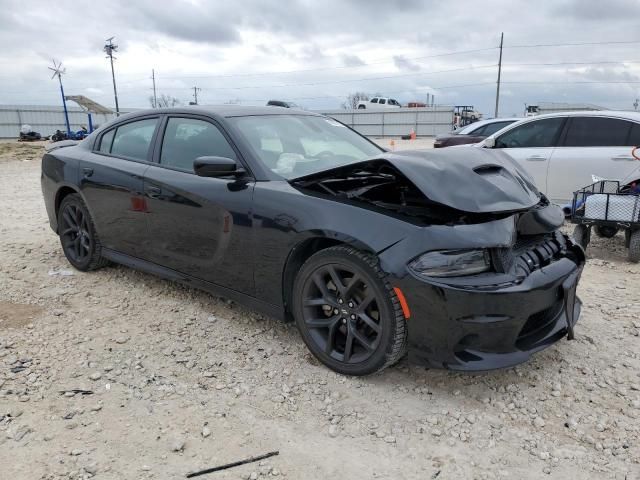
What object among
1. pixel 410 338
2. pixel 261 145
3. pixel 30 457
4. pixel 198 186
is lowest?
Result: pixel 30 457

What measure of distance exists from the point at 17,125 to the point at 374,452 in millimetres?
43211

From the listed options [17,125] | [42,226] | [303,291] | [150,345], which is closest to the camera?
[303,291]

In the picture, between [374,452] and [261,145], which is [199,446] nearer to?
[374,452]

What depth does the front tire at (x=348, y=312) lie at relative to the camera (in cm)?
262

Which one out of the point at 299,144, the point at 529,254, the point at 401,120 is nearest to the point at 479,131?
the point at 299,144

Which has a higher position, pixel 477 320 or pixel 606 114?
pixel 606 114

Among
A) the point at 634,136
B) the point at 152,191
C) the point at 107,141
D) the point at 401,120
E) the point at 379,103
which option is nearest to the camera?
the point at 152,191

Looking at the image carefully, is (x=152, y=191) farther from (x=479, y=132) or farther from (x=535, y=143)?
(x=479, y=132)

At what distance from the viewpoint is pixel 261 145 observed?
345 cm

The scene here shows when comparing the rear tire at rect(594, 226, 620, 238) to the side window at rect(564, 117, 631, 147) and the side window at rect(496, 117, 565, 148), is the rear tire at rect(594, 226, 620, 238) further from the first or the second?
the side window at rect(496, 117, 565, 148)

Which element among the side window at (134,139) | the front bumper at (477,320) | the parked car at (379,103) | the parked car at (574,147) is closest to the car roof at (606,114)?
the parked car at (574,147)

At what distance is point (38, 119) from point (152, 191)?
135 ft

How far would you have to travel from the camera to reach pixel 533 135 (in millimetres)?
7273

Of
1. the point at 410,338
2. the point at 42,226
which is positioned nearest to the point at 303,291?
the point at 410,338
